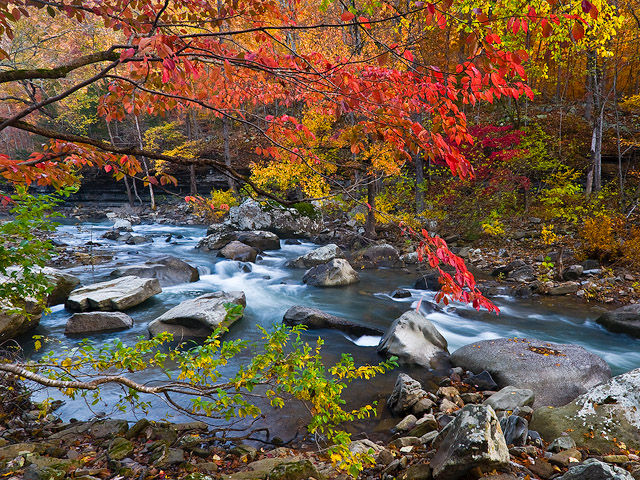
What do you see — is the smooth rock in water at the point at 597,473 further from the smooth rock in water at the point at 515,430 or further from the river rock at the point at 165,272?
the river rock at the point at 165,272

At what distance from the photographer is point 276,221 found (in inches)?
629

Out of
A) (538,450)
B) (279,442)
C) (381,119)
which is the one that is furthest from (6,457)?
(538,450)

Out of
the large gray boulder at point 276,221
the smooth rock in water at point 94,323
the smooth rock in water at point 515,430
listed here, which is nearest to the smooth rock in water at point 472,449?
the smooth rock in water at point 515,430

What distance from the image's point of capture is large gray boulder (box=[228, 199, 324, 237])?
15836mm

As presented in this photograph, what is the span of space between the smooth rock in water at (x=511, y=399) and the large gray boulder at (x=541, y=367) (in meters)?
0.42

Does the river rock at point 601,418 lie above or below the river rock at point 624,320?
above

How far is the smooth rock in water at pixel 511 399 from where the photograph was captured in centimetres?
398

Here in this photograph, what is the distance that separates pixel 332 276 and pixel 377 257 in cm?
264

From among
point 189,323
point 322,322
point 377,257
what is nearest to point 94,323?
point 189,323

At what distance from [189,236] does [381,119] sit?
54.4 ft

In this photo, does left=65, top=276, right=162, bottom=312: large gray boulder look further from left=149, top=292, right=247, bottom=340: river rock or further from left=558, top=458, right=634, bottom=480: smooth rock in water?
left=558, top=458, right=634, bottom=480: smooth rock in water

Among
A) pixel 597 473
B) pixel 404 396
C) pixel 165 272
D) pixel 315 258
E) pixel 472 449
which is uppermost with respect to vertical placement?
pixel 597 473

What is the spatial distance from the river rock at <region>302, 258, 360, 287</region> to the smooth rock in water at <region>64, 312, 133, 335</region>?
15.2ft

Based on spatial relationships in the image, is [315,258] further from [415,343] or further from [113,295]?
[415,343]
